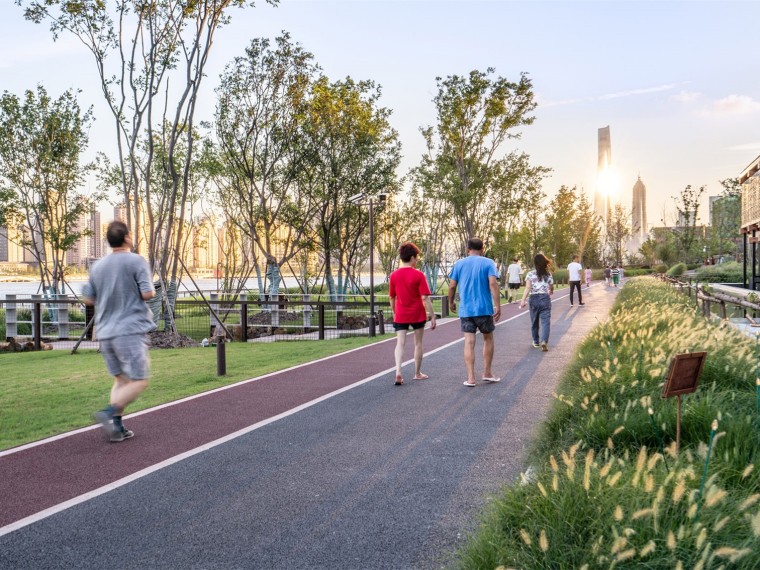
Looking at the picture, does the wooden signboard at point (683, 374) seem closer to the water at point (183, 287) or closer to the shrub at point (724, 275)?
the water at point (183, 287)

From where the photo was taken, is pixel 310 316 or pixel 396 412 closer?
pixel 396 412

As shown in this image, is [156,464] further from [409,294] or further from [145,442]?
[409,294]

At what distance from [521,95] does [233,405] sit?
28979mm

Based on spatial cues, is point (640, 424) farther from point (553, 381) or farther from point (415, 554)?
point (553, 381)

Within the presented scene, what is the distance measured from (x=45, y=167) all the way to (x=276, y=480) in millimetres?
29837

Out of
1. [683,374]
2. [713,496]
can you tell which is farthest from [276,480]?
[713,496]

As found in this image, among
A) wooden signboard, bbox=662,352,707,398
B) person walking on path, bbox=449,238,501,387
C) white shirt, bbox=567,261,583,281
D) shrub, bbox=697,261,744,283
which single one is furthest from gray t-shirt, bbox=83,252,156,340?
shrub, bbox=697,261,744,283

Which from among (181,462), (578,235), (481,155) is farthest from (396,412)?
(578,235)

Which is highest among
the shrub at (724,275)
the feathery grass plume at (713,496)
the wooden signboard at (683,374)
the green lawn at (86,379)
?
the shrub at (724,275)

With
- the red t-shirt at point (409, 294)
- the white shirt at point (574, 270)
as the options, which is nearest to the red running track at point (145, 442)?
the red t-shirt at point (409, 294)

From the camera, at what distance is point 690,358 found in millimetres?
3559

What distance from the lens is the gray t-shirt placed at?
5.91m

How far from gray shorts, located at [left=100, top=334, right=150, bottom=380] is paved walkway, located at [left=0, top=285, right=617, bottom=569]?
693 millimetres

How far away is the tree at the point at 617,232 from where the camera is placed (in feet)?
266
